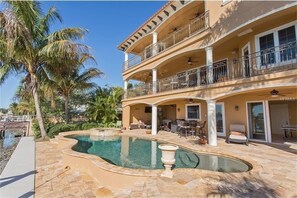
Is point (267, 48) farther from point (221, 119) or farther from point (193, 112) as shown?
point (193, 112)

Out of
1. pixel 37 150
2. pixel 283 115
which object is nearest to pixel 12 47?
pixel 37 150

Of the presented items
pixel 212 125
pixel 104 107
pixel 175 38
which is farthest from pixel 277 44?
pixel 104 107

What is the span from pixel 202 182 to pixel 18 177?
7.22m

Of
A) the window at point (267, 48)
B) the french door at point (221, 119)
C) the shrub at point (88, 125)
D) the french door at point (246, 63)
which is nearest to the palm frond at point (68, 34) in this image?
the shrub at point (88, 125)

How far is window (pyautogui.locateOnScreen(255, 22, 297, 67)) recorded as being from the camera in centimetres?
888

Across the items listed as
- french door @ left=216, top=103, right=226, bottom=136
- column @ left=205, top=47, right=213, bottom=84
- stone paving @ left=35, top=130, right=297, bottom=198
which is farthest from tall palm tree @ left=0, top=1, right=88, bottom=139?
french door @ left=216, top=103, right=226, bottom=136

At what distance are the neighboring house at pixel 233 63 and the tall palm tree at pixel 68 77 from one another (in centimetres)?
670

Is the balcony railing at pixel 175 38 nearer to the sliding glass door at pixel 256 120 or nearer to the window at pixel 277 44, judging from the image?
the window at pixel 277 44

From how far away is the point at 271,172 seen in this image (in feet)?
20.7

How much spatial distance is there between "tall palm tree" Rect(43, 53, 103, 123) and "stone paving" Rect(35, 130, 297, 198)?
9324 millimetres

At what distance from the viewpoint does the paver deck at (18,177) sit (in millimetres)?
6009

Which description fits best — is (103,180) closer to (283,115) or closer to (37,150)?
(37,150)

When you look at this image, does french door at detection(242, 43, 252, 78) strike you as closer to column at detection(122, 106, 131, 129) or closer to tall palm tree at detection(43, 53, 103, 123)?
tall palm tree at detection(43, 53, 103, 123)

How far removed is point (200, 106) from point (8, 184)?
14171 mm
